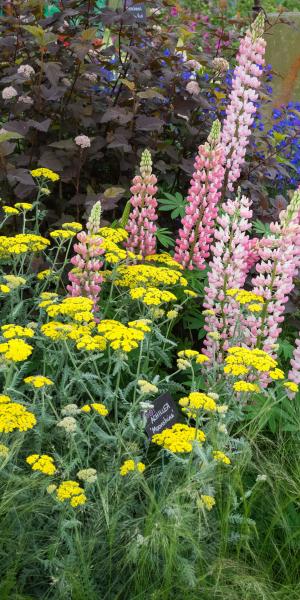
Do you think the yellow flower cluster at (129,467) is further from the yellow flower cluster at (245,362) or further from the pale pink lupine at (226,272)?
the pale pink lupine at (226,272)

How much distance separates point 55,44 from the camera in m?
4.11

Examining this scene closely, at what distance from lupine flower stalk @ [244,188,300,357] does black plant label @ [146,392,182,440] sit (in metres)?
0.48

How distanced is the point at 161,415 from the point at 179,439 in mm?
454

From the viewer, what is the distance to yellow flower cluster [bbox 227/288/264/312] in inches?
116

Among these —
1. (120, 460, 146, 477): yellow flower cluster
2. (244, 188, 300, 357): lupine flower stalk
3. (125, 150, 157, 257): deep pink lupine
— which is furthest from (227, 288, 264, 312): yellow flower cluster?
(120, 460, 146, 477): yellow flower cluster

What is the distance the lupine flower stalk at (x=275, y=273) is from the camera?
3094 millimetres

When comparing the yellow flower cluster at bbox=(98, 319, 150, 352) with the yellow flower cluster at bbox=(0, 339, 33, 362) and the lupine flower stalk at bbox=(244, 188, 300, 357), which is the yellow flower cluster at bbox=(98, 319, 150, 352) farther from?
the lupine flower stalk at bbox=(244, 188, 300, 357)

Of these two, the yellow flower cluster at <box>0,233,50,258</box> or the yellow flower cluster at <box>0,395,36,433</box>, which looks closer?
the yellow flower cluster at <box>0,395,36,433</box>

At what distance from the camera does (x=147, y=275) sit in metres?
3.05

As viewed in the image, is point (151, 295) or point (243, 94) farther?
point (243, 94)

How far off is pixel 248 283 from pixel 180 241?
561 millimetres

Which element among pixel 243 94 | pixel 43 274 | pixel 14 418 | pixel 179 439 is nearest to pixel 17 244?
pixel 43 274

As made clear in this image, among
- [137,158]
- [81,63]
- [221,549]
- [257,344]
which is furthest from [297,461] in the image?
[81,63]

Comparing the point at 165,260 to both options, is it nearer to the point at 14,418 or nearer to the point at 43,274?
the point at 43,274
